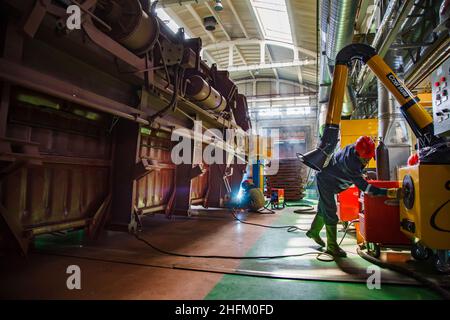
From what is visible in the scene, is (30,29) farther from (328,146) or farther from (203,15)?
(203,15)

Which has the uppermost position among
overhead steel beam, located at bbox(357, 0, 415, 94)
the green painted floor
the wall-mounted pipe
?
overhead steel beam, located at bbox(357, 0, 415, 94)

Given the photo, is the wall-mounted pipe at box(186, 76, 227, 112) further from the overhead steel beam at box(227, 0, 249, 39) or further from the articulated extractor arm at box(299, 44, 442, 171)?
the overhead steel beam at box(227, 0, 249, 39)

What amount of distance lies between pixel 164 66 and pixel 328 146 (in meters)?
2.50

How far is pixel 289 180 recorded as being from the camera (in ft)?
35.1

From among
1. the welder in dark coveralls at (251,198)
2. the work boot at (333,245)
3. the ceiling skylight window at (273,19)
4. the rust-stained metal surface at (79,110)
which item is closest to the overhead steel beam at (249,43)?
the ceiling skylight window at (273,19)

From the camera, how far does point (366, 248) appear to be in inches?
136

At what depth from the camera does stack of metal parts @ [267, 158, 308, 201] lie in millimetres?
10586

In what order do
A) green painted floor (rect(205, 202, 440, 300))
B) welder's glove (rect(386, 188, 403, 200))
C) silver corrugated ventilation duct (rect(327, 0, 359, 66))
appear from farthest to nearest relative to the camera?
silver corrugated ventilation duct (rect(327, 0, 359, 66)) < welder's glove (rect(386, 188, 403, 200)) < green painted floor (rect(205, 202, 440, 300))

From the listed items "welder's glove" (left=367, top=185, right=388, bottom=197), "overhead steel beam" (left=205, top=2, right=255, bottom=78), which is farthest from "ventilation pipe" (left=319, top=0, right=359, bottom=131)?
"overhead steel beam" (left=205, top=2, right=255, bottom=78)

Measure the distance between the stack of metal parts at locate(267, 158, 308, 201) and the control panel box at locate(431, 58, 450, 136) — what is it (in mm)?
7917

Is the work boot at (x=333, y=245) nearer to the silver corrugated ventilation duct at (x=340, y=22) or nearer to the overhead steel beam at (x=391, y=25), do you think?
the overhead steel beam at (x=391, y=25)

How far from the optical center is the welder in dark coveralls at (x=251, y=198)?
278 inches

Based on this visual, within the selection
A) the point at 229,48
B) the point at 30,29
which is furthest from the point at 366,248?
the point at 229,48

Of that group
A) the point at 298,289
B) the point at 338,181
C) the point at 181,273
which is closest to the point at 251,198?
the point at 338,181
